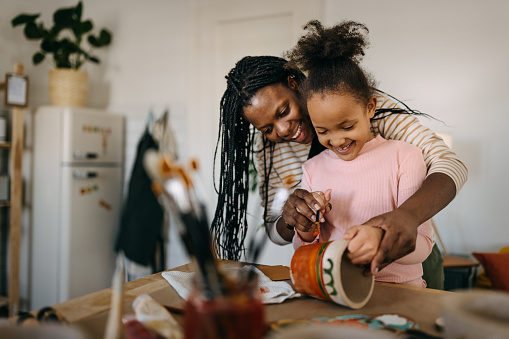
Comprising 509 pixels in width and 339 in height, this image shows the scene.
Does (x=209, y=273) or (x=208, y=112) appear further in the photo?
(x=208, y=112)

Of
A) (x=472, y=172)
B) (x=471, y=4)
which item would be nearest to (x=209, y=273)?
(x=472, y=172)

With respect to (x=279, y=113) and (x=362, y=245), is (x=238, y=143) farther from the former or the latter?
(x=362, y=245)

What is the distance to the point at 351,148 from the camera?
3.95ft

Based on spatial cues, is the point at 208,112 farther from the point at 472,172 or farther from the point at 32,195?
the point at 472,172

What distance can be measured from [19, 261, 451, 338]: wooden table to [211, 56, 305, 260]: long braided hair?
1.61 ft

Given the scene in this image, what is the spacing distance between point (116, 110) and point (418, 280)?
313cm

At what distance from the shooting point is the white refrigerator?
3.15 m

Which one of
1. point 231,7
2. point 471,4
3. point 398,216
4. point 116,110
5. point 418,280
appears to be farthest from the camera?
point 116,110

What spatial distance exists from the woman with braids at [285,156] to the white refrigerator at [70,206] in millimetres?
2025

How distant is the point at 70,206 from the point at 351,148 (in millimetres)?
2529

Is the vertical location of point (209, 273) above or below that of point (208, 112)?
below

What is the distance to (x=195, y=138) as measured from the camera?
336cm

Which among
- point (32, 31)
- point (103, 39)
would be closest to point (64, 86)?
point (32, 31)

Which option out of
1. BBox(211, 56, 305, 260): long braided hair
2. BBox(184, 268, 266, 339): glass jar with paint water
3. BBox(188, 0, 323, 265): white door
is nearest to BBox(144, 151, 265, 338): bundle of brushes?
BBox(184, 268, 266, 339): glass jar with paint water
